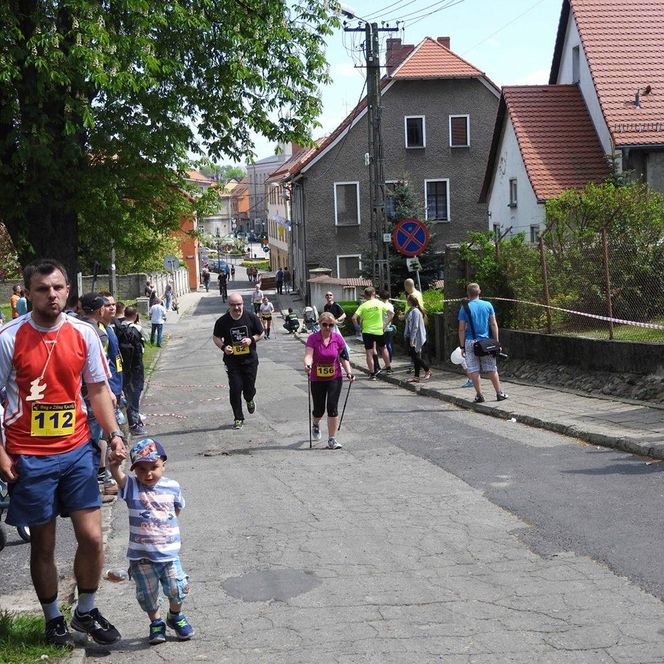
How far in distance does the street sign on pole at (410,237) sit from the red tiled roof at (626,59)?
768 cm

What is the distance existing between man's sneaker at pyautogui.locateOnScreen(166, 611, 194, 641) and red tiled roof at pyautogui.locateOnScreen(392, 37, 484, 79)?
45.7 m

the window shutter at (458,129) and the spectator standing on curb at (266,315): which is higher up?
the window shutter at (458,129)

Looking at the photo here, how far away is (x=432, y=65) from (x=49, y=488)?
47687mm

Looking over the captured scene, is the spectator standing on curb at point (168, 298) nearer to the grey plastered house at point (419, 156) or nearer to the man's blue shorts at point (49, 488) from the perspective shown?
the grey plastered house at point (419, 156)

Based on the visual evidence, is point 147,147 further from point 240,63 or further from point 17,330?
point 17,330

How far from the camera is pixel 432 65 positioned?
50719 millimetres

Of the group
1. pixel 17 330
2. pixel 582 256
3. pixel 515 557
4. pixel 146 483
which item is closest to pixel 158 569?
pixel 146 483

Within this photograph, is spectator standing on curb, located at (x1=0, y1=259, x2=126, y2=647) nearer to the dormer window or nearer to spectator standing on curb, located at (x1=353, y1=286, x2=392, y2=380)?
spectator standing on curb, located at (x1=353, y1=286, x2=392, y2=380)

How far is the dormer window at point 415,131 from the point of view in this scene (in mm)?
50969

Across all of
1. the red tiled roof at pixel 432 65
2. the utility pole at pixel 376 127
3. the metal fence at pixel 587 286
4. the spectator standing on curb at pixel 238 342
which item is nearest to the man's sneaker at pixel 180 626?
the spectator standing on curb at pixel 238 342

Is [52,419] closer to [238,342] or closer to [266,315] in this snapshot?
[238,342]

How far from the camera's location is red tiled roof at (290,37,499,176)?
164ft

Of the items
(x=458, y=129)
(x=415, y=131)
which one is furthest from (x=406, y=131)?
(x=458, y=129)

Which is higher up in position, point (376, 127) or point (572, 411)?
point (376, 127)
